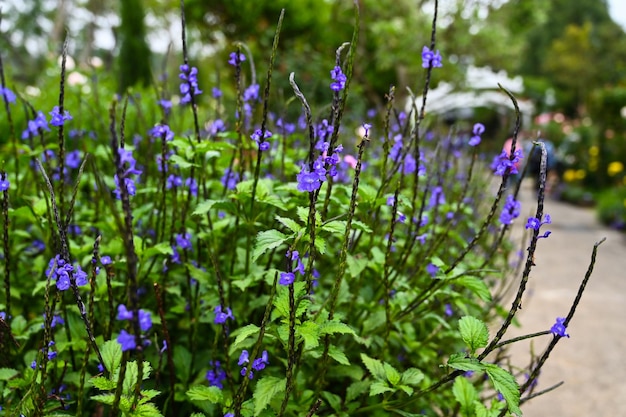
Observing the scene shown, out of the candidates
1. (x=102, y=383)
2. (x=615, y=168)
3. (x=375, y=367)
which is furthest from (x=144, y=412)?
(x=615, y=168)

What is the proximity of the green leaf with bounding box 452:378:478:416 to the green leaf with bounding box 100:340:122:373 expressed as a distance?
0.95 metres

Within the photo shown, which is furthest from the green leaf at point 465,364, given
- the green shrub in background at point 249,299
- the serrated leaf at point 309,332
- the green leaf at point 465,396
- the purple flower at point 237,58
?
the purple flower at point 237,58

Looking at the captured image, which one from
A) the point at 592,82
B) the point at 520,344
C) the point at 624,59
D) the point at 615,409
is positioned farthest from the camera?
the point at 624,59

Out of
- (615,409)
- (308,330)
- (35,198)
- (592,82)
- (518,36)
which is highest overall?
(592,82)

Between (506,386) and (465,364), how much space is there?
0.32 feet

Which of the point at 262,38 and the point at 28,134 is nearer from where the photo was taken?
the point at 28,134

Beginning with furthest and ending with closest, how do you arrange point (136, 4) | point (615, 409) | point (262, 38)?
point (262, 38), point (136, 4), point (615, 409)

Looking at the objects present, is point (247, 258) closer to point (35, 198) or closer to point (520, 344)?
→ point (35, 198)

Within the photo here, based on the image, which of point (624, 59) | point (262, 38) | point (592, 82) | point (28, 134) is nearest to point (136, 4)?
point (262, 38)

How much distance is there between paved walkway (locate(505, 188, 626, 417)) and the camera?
2811 mm

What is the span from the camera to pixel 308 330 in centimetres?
110

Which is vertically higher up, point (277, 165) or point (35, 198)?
point (277, 165)

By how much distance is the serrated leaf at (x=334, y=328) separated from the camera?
1129 mm

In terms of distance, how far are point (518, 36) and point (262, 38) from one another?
6725 mm
